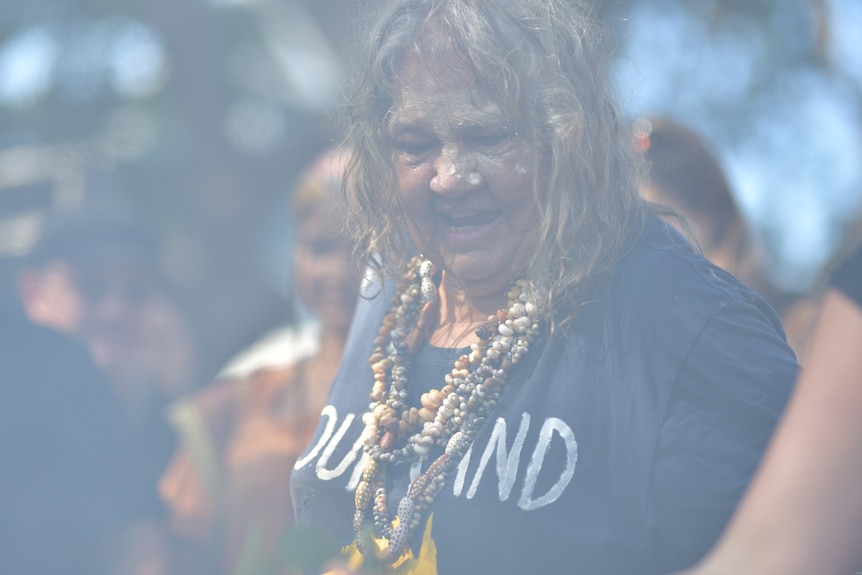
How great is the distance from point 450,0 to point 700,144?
48.5 inches

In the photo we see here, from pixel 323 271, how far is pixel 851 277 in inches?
78.4

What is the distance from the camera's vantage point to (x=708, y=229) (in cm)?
258

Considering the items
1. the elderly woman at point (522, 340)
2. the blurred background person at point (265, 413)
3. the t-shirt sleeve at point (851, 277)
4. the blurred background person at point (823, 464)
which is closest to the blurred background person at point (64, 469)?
the blurred background person at point (265, 413)

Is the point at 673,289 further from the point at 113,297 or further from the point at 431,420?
the point at 113,297

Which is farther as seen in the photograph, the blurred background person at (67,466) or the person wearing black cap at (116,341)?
the person wearing black cap at (116,341)

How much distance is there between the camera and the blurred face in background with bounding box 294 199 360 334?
271 centimetres

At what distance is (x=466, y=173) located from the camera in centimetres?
169

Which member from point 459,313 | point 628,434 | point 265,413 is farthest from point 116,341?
point 628,434

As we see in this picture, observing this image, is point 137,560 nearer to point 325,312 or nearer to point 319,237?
point 325,312

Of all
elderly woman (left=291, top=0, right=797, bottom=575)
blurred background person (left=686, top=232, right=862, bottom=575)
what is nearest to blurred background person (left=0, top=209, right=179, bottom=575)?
elderly woman (left=291, top=0, right=797, bottom=575)

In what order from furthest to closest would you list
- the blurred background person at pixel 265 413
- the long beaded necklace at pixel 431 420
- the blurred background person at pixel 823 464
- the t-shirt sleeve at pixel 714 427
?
1. the blurred background person at pixel 265 413
2. the long beaded necklace at pixel 431 420
3. the t-shirt sleeve at pixel 714 427
4. the blurred background person at pixel 823 464

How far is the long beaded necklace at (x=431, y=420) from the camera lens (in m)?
1.61

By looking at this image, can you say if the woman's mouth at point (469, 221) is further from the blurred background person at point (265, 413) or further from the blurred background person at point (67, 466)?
the blurred background person at point (67, 466)

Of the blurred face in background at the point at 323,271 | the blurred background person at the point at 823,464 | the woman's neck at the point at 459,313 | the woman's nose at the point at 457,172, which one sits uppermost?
the blurred face in background at the point at 323,271
